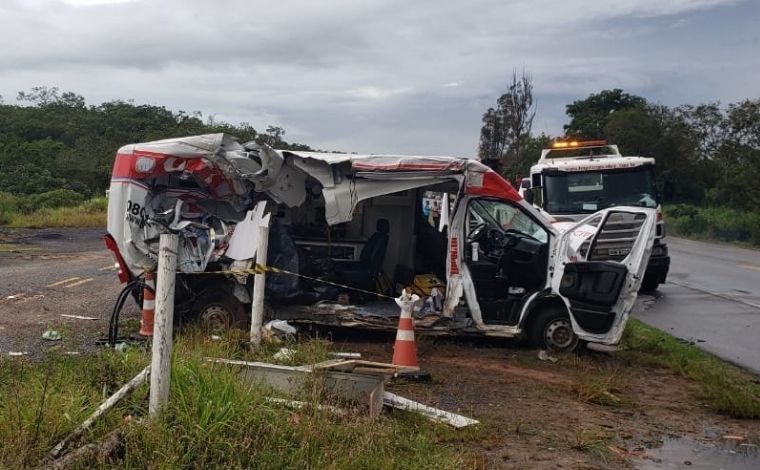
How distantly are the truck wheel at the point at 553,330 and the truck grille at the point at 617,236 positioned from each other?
30.5 inches

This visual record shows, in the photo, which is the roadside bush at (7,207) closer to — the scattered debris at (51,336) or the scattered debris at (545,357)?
the scattered debris at (51,336)

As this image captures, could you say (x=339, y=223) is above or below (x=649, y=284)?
above

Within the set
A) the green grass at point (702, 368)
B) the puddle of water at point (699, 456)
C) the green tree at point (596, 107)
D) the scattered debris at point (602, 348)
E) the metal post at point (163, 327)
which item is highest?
the green tree at point (596, 107)

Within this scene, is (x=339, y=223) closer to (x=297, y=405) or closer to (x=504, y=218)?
(x=504, y=218)

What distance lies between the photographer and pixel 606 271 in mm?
7926

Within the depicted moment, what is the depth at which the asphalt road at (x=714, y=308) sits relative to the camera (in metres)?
9.95

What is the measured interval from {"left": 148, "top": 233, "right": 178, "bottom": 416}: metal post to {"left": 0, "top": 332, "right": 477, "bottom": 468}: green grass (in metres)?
0.11

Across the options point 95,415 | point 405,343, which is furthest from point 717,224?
point 95,415

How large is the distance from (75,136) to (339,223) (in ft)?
136

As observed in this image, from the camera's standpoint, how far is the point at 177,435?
4172mm

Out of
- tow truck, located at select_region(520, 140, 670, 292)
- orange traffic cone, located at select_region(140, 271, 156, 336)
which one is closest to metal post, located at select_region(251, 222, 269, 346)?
orange traffic cone, located at select_region(140, 271, 156, 336)

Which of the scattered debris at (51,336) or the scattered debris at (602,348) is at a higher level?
the scattered debris at (602,348)

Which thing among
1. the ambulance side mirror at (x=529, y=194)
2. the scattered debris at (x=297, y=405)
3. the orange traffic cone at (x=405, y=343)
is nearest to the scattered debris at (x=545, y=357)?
the orange traffic cone at (x=405, y=343)

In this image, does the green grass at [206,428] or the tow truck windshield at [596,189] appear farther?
the tow truck windshield at [596,189]
